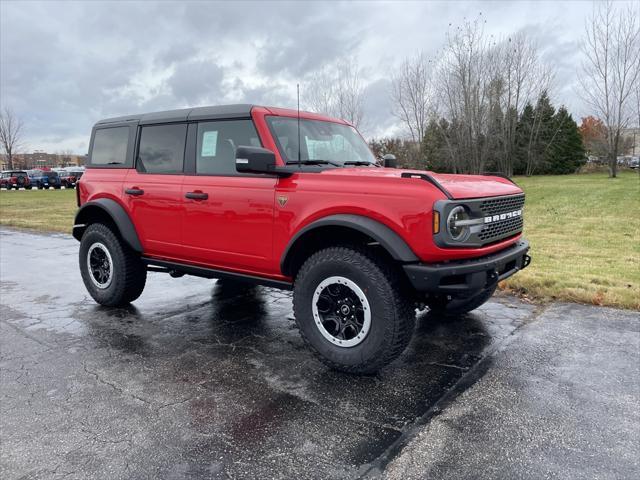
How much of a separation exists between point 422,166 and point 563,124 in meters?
27.0

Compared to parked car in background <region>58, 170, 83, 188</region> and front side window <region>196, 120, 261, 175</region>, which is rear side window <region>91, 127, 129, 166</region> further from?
parked car in background <region>58, 170, 83, 188</region>

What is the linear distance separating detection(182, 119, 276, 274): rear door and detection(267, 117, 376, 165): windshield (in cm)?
24

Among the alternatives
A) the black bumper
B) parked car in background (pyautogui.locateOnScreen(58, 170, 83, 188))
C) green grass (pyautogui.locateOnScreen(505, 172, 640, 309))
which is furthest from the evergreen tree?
the black bumper

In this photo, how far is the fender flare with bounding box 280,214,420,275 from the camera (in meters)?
3.17

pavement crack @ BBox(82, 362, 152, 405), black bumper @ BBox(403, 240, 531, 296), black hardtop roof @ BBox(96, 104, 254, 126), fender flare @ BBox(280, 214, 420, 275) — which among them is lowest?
pavement crack @ BBox(82, 362, 152, 405)

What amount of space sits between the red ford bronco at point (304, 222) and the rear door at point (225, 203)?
12 mm

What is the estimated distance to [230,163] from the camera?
4.21 meters

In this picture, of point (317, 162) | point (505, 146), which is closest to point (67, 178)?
point (505, 146)

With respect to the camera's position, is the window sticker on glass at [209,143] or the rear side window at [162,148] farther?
the rear side window at [162,148]

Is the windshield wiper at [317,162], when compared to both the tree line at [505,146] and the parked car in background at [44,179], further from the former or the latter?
the parked car in background at [44,179]

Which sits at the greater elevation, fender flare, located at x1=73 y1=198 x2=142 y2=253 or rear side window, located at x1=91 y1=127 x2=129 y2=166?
rear side window, located at x1=91 y1=127 x2=129 y2=166

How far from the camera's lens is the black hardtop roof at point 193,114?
4195 mm

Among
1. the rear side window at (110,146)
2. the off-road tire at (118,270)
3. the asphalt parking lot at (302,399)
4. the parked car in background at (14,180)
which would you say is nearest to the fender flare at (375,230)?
the asphalt parking lot at (302,399)

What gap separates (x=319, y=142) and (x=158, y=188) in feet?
5.26
